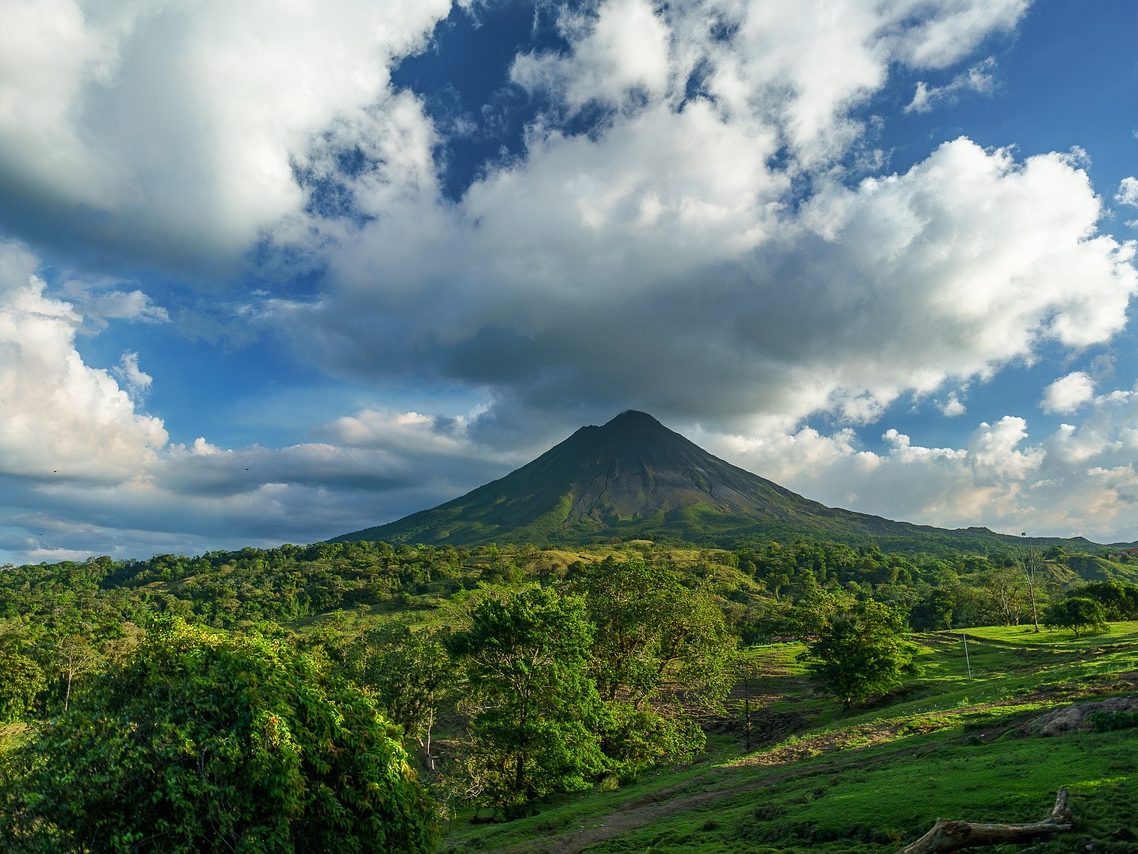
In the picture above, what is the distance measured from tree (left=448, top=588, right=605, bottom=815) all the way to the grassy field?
1.69 meters

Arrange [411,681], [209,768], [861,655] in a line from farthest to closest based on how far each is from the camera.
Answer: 1. [861,655]
2. [411,681]
3. [209,768]

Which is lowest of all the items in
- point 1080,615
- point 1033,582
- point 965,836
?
point 1080,615

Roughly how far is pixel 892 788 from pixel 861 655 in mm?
32718

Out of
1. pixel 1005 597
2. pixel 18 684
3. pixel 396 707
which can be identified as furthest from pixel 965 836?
pixel 1005 597

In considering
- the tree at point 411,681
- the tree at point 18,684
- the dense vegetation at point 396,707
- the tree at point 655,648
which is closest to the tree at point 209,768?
the dense vegetation at point 396,707

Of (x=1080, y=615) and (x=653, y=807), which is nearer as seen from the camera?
(x=653, y=807)

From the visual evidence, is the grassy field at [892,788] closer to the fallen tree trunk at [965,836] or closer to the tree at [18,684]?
the fallen tree trunk at [965,836]

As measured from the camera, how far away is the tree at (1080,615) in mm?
71312

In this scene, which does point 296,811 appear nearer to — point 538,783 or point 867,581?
point 538,783

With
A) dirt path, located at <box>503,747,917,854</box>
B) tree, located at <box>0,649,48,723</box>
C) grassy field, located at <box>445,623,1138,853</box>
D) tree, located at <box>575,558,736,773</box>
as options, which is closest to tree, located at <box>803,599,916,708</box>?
grassy field, located at <box>445,623,1138,853</box>

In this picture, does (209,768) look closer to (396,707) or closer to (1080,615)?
(396,707)

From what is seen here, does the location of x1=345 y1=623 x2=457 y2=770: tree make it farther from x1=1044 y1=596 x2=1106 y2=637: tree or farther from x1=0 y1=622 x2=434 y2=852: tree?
x1=1044 y1=596 x2=1106 y2=637: tree

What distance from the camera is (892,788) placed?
1856 centimetres

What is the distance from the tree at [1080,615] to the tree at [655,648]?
181ft
